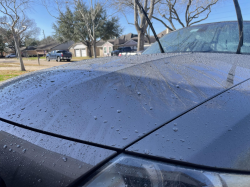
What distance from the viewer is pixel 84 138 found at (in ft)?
2.20

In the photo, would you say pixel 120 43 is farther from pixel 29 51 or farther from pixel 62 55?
pixel 29 51

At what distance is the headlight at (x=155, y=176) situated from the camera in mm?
525

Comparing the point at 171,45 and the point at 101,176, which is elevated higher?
the point at 171,45

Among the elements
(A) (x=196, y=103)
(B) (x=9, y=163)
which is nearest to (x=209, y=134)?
(A) (x=196, y=103)

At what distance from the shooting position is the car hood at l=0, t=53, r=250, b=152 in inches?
28.2

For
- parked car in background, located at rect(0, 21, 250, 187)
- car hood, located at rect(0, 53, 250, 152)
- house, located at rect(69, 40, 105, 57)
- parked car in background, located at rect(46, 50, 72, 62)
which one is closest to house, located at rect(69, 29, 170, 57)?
house, located at rect(69, 40, 105, 57)

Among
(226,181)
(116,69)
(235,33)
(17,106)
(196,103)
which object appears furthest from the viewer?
(235,33)

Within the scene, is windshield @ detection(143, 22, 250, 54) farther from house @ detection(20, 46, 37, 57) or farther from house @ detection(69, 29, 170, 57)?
house @ detection(20, 46, 37, 57)

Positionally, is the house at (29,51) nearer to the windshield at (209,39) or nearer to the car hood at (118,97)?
the windshield at (209,39)

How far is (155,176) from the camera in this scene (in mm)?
542

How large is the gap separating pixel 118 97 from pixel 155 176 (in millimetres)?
460

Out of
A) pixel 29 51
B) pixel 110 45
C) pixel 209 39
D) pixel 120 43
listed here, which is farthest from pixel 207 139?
pixel 29 51

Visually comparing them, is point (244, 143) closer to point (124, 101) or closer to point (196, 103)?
point (196, 103)

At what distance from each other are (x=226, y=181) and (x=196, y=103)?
38 centimetres
